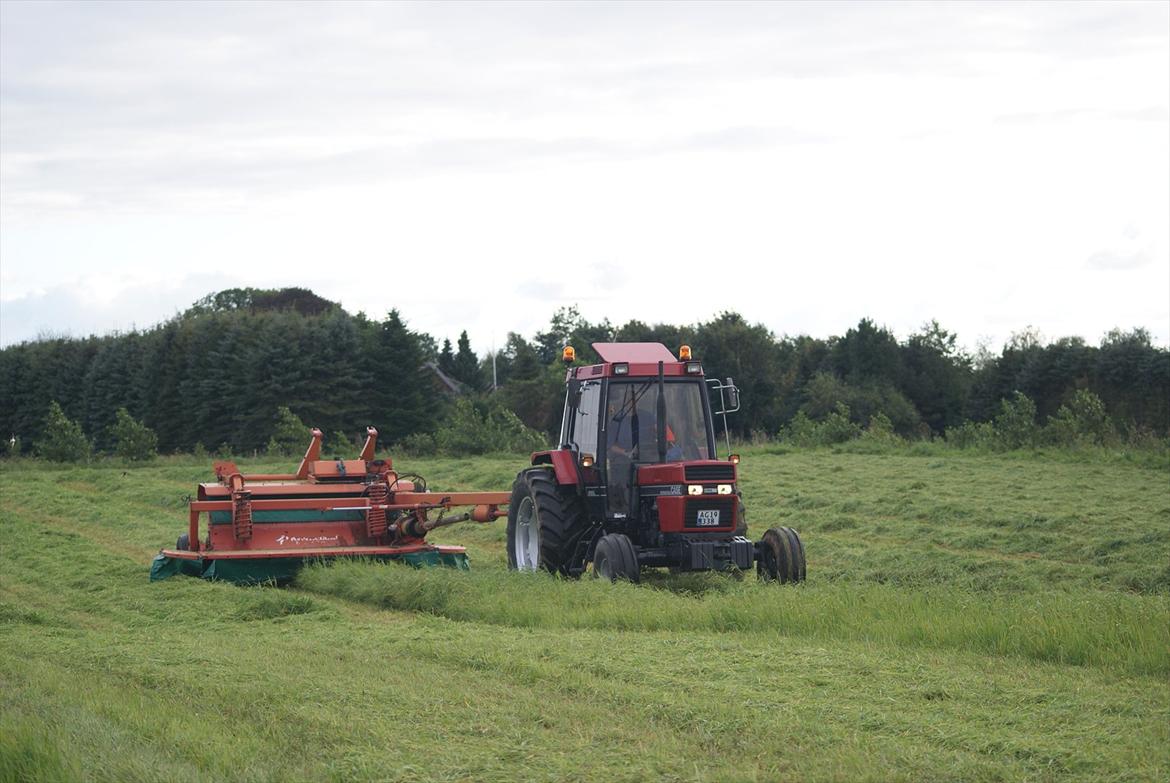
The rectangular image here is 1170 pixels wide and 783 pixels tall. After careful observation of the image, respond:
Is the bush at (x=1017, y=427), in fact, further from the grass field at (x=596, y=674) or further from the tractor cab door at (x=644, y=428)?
the tractor cab door at (x=644, y=428)

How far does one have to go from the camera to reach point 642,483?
11906mm

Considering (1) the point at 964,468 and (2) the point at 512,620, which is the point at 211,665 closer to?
(2) the point at 512,620

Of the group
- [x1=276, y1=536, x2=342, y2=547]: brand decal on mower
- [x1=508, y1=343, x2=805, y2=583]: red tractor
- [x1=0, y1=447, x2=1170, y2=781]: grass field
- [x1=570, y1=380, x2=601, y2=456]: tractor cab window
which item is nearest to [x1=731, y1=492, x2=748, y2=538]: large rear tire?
[x1=508, y1=343, x2=805, y2=583]: red tractor

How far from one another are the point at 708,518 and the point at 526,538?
97.4 inches

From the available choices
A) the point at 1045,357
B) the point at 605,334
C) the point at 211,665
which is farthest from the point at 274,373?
the point at 211,665

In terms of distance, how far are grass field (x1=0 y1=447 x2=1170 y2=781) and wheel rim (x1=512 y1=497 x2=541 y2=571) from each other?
1489 mm

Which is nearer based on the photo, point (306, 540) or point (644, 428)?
point (644, 428)

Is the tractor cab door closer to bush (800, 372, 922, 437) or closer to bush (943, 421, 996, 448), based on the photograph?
bush (943, 421, 996, 448)

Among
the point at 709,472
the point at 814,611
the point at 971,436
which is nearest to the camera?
the point at 814,611

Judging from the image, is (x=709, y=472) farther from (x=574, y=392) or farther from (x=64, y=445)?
(x=64, y=445)

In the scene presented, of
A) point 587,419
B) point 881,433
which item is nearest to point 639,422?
point 587,419

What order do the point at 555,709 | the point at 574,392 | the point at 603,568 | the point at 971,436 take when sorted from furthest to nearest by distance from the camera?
the point at 971,436
the point at 574,392
the point at 603,568
the point at 555,709

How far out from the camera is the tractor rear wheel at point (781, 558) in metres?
11.3

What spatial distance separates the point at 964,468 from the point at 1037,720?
18360 millimetres
